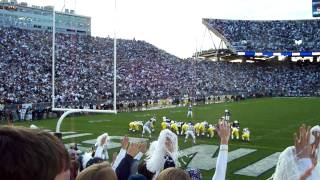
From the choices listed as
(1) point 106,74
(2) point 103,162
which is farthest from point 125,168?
(1) point 106,74

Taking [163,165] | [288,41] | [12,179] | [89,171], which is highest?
[288,41]

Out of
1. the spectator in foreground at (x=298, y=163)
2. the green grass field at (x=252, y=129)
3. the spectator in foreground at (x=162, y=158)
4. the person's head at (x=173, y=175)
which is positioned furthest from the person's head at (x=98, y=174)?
the green grass field at (x=252, y=129)

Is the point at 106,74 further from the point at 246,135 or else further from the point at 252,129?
the point at 246,135

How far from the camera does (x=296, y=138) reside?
2.56m

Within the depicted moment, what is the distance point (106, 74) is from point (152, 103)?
5690 mm

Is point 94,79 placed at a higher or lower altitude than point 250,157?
higher

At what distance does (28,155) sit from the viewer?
115cm

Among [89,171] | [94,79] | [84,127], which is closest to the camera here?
[89,171]

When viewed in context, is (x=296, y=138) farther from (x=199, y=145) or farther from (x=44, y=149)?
(x=199, y=145)

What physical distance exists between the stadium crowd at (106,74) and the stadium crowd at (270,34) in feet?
11.9

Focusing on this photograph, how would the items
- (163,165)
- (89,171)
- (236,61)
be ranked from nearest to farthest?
(89,171)
(163,165)
(236,61)

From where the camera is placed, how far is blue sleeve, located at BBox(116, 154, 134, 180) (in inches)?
125

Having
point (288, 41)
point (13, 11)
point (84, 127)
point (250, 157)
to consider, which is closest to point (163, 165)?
point (250, 157)

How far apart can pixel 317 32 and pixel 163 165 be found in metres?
56.0
